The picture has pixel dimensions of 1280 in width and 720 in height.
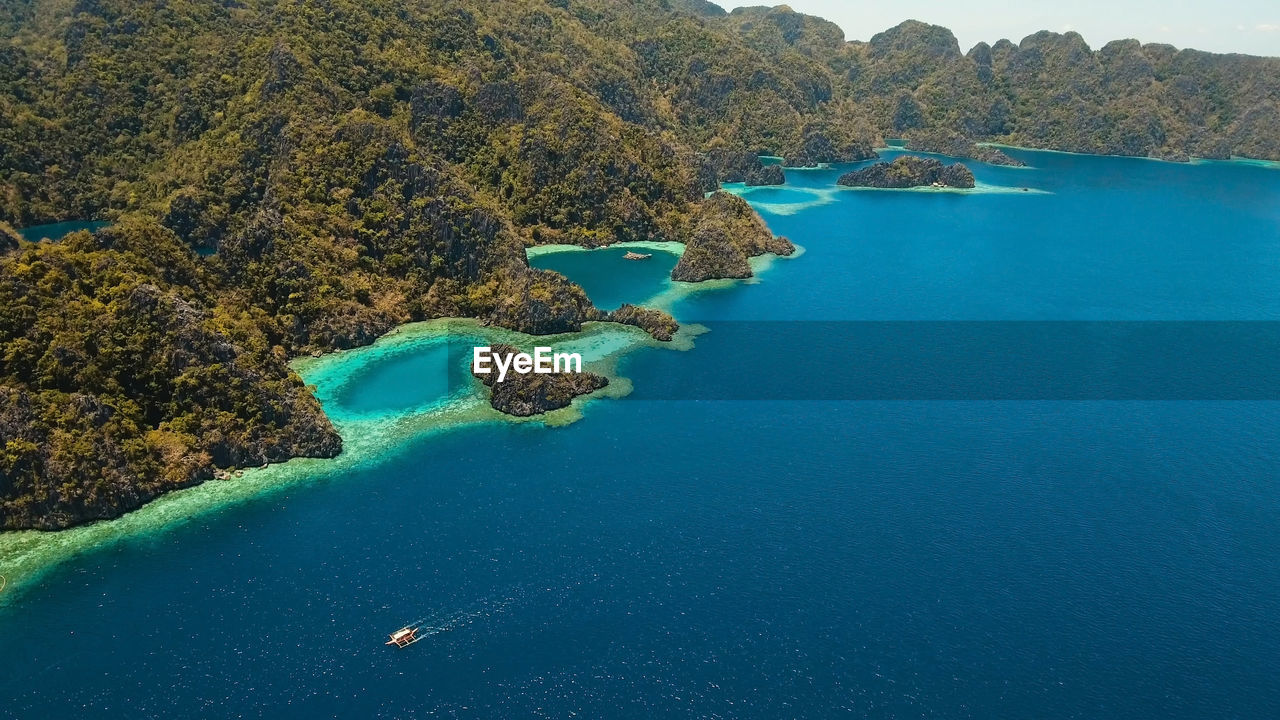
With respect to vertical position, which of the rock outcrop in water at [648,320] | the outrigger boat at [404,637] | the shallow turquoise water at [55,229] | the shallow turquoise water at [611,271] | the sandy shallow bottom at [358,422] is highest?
the shallow turquoise water at [55,229]

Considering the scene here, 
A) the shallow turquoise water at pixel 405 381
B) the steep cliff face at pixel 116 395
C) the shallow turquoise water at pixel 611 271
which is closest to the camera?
the steep cliff face at pixel 116 395

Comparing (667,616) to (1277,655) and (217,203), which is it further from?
(217,203)

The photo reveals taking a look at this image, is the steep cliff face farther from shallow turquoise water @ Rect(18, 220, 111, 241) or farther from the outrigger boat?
shallow turquoise water @ Rect(18, 220, 111, 241)

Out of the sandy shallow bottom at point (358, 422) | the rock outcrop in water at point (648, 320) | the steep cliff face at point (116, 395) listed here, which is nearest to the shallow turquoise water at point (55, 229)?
the steep cliff face at point (116, 395)

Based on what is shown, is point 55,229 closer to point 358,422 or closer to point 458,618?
point 358,422

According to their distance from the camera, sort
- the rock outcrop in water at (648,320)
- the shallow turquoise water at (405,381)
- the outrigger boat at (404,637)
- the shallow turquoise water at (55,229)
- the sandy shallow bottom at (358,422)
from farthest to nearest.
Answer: the shallow turquoise water at (55,229) → the rock outcrop in water at (648,320) → the shallow turquoise water at (405,381) → the sandy shallow bottom at (358,422) → the outrigger boat at (404,637)

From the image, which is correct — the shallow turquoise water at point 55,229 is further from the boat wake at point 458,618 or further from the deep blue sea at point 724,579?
the boat wake at point 458,618
